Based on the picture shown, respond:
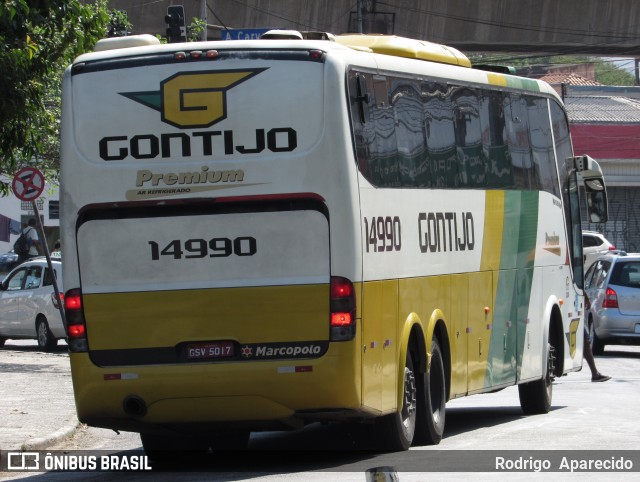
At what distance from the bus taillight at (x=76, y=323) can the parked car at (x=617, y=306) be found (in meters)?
15.9

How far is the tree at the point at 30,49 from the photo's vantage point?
1576 cm

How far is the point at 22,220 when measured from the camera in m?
56.6

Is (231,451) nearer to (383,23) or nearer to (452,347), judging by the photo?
(452,347)

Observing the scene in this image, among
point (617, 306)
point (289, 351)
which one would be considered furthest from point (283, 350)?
point (617, 306)

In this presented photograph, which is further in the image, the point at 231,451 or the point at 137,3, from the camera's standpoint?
the point at 137,3

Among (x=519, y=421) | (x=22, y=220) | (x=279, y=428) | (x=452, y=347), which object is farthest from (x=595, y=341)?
(x=22, y=220)

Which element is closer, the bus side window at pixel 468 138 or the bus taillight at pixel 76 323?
the bus taillight at pixel 76 323

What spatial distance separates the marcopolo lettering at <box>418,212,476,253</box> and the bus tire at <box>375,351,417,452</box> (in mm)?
1055

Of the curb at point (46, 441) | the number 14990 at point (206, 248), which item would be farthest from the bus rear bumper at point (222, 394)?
the curb at point (46, 441)

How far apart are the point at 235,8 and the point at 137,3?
260cm

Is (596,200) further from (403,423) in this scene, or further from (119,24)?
(119,24)

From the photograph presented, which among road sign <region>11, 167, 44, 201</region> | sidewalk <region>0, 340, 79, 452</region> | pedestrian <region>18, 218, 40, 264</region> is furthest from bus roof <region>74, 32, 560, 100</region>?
pedestrian <region>18, 218, 40, 264</region>

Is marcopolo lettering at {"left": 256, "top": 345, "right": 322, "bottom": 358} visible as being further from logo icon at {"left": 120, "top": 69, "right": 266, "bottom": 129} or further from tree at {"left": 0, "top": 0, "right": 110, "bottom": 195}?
tree at {"left": 0, "top": 0, "right": 110, "bottom": 195}

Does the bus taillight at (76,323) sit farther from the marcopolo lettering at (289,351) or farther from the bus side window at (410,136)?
the bus side window at (410,136)
